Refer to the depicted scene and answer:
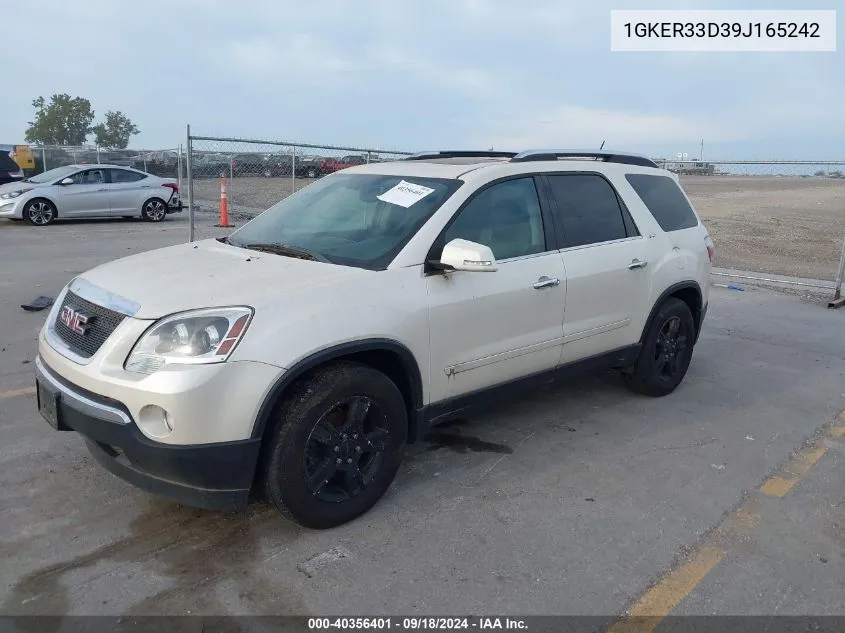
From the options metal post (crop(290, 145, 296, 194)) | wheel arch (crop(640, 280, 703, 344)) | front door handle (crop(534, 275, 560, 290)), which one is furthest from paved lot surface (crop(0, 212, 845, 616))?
metal post (crop(290, 145, 296, 194))

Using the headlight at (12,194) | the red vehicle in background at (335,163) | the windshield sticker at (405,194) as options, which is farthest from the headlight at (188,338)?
the headlight at (12,194)

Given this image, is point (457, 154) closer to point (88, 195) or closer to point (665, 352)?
point (665, 352)

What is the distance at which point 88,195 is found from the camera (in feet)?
53.6

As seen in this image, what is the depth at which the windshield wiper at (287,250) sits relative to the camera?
379 centimetres

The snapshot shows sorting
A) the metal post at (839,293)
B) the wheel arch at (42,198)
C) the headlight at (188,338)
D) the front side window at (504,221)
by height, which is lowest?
the metal post at (839,293)

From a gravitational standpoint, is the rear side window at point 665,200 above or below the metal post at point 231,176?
below

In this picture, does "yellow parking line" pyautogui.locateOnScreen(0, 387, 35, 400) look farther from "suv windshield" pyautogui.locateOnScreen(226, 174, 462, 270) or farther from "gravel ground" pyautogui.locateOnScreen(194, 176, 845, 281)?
"gravel ground" pyautogui.locateOnScreen(194, 176, 845, 281)

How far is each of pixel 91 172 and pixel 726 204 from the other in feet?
72.2

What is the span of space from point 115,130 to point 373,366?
252 ft

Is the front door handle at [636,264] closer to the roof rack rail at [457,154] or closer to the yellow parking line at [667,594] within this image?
the roof rack rail at [457,154]

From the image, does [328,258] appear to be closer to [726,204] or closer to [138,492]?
[138,492]

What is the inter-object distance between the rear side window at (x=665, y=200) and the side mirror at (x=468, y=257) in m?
2.12

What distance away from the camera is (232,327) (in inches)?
120

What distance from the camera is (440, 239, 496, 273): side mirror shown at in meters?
3.57
